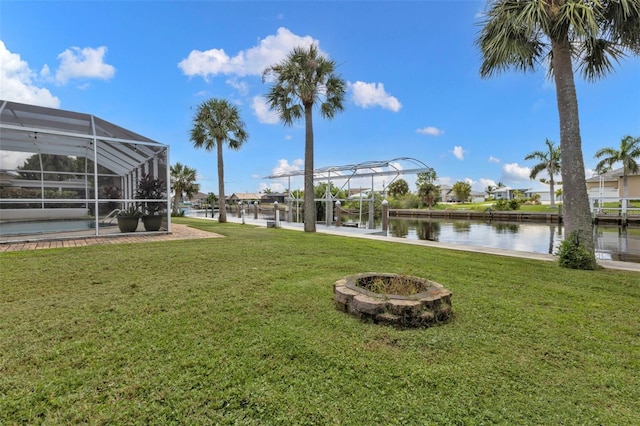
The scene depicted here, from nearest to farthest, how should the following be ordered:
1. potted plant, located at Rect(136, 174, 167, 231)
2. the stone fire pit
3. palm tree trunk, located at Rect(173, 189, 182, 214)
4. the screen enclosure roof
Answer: the stone fire pit, the screen enclosure roof, potted plant, located at Rect(136, 174, 167, 231), palm tree trunk, located at Rect(173, 189, 182, 214)

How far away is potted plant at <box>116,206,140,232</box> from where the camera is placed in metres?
9.87

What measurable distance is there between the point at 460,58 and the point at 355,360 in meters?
17.6

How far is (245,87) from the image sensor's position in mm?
18391

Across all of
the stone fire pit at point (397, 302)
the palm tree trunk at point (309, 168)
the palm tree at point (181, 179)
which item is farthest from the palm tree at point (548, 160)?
the stone fire pit at point (397, 302)

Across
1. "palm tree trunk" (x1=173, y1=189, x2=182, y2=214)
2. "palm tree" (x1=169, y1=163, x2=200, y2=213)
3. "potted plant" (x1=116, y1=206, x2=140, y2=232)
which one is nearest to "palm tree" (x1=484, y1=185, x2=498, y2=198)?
"palm tree" (x1=169, y1=163, x2=200, y2=213)

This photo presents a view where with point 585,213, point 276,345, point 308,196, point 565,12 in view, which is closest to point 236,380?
point 276,345

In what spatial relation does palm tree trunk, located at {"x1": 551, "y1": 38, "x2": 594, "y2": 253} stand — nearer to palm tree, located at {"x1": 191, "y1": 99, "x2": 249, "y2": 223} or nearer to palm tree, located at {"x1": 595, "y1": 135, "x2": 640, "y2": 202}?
palm tree, located at {"x1": 191, "y1": 99, "x2": 249, "y2": 223}

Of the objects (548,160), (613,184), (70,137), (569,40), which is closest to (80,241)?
(70,137)

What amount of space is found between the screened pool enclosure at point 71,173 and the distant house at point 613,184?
36.9 metres

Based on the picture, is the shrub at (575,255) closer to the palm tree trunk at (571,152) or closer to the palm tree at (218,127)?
the palm tree trunk at (571,152)

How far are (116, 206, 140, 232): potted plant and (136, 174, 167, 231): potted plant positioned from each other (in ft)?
0.76

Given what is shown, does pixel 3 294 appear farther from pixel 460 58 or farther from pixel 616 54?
pixel 460 58

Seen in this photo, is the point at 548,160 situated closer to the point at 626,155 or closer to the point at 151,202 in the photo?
the point at 626,155

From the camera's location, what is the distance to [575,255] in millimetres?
6379
